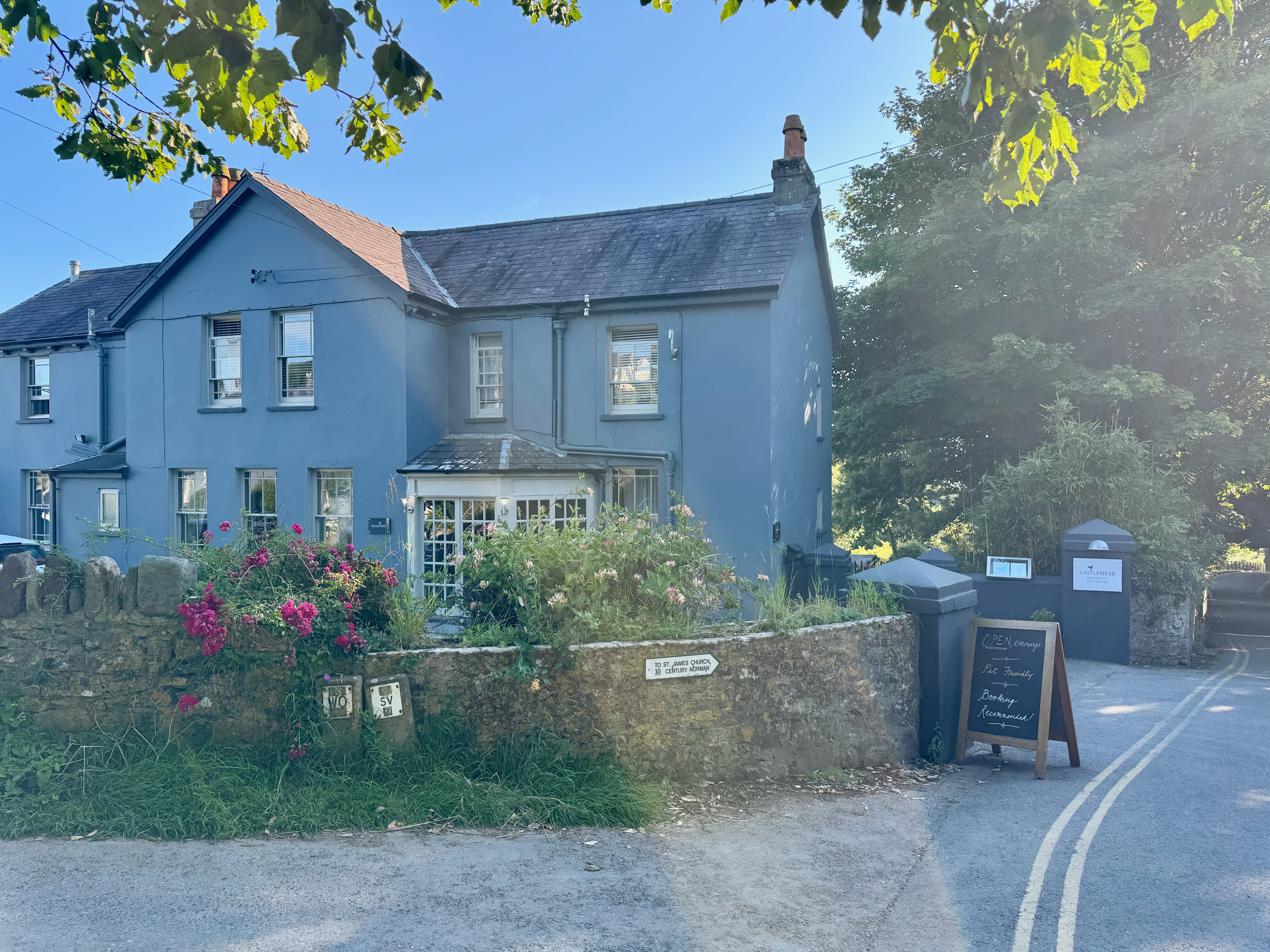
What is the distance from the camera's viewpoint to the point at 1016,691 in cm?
780

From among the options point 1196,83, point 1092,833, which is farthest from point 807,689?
point 1196,83

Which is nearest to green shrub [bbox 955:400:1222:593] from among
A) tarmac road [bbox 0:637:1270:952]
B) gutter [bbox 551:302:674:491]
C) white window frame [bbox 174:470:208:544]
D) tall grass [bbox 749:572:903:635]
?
gutter [bbox 551:302:674:491]

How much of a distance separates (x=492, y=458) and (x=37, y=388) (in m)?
14.8

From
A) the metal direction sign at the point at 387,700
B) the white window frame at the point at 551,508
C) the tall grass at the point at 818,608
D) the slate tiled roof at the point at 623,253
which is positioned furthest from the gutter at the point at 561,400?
the metal direction sign at the point at 387,700

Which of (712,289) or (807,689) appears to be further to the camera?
(712,289)

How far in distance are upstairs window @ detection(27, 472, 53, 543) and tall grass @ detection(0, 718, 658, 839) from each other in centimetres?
1846

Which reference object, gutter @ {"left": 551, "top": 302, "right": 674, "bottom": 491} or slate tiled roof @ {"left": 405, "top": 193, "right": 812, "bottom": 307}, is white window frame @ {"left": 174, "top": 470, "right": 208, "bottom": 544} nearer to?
slate tiled roof @ {"left": 405, "top": 193, "right": 812, "bottom": 307}

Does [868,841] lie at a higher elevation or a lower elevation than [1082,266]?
lower

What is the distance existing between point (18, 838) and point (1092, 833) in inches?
294

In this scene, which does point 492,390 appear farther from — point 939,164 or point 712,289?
point 939,164

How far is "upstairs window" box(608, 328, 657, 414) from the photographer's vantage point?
15.6 metres

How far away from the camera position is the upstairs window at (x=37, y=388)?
2177 cm

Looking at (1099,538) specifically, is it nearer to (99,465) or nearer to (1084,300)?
(1084,300)

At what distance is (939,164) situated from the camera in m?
21.4
